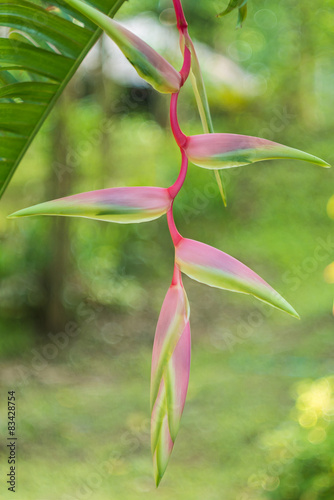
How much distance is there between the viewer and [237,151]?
0.15 m

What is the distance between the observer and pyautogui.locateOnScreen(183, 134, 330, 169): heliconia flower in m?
0.15

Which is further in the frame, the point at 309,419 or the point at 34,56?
the point at 309,419

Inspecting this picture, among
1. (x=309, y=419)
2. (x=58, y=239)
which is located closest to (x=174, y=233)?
(x=309, y=419)

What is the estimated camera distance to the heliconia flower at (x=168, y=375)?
144 millimetres

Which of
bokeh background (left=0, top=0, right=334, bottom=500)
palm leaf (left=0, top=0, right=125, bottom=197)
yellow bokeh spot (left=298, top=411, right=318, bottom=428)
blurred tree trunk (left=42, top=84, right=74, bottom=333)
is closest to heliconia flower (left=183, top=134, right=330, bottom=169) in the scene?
palm leaf (left=0, top=0, right=125, bottom=197)

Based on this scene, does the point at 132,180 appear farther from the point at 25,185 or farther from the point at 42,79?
the point at 42,79

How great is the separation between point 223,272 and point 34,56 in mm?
195

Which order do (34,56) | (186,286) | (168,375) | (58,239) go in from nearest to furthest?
1. (168,375)
2. (34,56)
3. (58,239)
4. (186,286)

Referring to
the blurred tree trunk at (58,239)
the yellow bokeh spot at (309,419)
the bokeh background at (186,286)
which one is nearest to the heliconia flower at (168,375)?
the bokeh background at (186,286)

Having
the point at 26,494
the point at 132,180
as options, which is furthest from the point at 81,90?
the point at 26,494

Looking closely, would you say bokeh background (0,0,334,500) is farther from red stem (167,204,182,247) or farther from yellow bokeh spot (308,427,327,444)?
red stem (167,204,182,247)

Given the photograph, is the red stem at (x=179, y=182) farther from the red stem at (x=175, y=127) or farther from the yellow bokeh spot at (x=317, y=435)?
the yellow bokeh spot at (x=317, y=435)

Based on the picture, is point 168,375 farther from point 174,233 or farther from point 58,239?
point 58,239

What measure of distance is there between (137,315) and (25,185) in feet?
2.82
